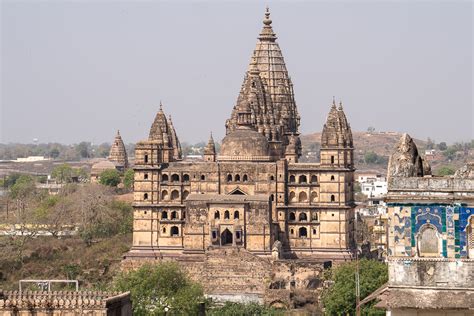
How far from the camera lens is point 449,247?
1286 inches

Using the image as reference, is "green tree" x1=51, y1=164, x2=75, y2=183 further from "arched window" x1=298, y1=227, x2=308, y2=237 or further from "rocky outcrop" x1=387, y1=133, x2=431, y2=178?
→ "rocky outcrop" x1=387, y1=133, x2=431, y2=178

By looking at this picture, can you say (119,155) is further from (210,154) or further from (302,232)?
(302,232)

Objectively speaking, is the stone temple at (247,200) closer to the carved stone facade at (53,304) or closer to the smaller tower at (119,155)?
the carved stone facade at (53,304)

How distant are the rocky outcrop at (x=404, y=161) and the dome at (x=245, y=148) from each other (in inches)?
2002

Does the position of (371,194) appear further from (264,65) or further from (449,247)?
(449,247)

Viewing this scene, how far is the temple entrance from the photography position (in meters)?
82.2

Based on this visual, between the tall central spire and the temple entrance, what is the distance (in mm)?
8046

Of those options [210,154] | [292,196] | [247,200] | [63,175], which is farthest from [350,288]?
[63,175]

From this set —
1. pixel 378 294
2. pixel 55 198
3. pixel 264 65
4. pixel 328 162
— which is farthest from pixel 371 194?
pixel 378 294

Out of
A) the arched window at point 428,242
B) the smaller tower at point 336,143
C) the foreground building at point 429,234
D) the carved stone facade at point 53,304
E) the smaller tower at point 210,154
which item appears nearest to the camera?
the foreground building at point 429,234

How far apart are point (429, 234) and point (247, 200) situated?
49.0 metres

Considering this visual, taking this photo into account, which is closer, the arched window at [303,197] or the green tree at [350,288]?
the green tree at [350,288]

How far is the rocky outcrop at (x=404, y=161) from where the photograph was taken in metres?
33.2

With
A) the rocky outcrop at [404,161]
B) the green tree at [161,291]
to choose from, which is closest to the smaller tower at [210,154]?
the green tree at [161,291]
